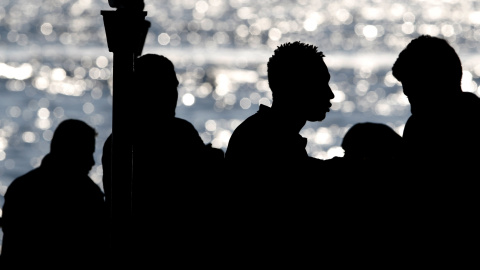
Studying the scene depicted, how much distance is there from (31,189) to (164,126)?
4.34ft

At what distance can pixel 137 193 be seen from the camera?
5.74m

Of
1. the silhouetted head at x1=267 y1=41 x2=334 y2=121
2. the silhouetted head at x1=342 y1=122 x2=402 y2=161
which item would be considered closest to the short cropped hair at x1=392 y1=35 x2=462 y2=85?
the silhouetted head at x1=267 y1=41 x2=334 y2=121

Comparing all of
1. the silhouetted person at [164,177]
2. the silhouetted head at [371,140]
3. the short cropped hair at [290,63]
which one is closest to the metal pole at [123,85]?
the silhouetted person at [164,177]

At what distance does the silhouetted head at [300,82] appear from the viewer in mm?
5324

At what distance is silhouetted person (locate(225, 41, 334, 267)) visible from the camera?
5172 millimetres

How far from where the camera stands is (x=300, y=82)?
5340mm

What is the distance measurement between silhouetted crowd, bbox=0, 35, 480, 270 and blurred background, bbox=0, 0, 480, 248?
24.4 metres

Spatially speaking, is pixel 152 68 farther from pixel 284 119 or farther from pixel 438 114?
pixel 438 114

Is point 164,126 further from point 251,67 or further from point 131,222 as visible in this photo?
point 251,67

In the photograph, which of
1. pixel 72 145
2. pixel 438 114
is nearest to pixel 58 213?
pixel 72 145

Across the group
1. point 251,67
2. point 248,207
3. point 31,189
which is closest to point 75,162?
point 31,189

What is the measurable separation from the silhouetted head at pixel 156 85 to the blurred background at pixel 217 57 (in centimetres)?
2431

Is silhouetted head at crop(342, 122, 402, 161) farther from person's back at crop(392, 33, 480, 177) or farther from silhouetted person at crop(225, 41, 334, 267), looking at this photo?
silhouetted person at crop(225, 41, 334, 267)

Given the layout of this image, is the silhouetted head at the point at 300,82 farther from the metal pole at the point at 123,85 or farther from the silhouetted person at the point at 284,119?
the metal pole at the point at 123,85
